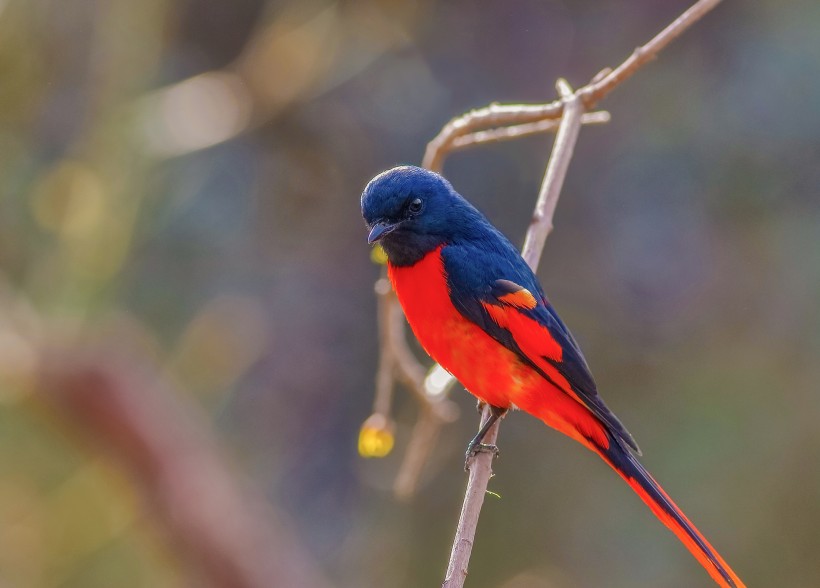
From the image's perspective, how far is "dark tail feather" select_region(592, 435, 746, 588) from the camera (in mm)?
2627

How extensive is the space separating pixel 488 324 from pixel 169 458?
285 centimetres

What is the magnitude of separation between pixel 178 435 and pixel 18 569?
1.05 metres

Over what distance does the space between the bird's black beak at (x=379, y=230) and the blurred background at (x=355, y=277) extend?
8.22ft

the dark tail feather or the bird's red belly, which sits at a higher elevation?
the bird's red belly

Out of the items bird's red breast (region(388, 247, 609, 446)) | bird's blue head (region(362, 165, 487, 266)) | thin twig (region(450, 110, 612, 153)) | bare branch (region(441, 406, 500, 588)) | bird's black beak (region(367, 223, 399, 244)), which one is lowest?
bare branch (region(441, 406, 500, 588))

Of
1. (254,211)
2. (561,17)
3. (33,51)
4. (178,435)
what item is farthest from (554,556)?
(33,51)

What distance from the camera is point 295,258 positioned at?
6.93m

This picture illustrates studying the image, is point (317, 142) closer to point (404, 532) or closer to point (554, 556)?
point (404, 532)

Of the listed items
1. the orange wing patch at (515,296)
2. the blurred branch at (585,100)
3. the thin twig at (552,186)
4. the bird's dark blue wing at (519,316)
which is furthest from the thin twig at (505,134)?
the orange wing patch at (515,296)

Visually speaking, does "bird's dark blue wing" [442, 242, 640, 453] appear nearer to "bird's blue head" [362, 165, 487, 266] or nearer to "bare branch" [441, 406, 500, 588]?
"bird's blue head" [362, 165, 487, 266]

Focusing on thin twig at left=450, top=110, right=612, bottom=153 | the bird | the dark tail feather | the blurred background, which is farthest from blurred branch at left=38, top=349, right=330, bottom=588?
the dark tail feather

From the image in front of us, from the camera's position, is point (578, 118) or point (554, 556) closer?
point (578, 118)

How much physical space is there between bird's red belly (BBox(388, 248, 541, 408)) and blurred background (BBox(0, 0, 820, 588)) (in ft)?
8.09

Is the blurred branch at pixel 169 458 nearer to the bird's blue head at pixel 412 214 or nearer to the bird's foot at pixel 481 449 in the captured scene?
the bird's blue head at pixel 412 214
